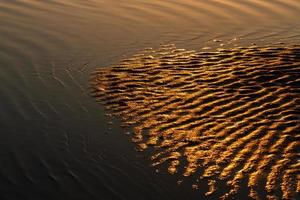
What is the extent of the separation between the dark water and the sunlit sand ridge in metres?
0.41

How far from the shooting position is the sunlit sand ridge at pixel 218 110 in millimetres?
7863

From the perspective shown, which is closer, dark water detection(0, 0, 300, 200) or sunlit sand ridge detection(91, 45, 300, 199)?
dark water detection(0, 0, 300, 200)

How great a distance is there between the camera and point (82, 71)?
37.0 ft

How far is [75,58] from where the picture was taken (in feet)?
38.9

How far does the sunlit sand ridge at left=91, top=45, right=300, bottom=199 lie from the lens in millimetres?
7863

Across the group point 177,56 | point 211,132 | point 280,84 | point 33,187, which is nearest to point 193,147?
point 211,132

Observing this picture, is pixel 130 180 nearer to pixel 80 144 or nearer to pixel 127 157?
pixel 127 157

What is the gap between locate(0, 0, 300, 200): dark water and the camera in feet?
24.5

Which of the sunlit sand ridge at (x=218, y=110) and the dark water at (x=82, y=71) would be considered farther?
the sunlit sand ridge at (x=218, y=110)

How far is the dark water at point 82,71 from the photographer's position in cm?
746

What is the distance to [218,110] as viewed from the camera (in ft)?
32.0

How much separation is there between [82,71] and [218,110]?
3108mm

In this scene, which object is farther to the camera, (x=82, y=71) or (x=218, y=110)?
(x=82, y=71)

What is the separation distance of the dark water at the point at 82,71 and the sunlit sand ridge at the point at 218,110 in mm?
408
